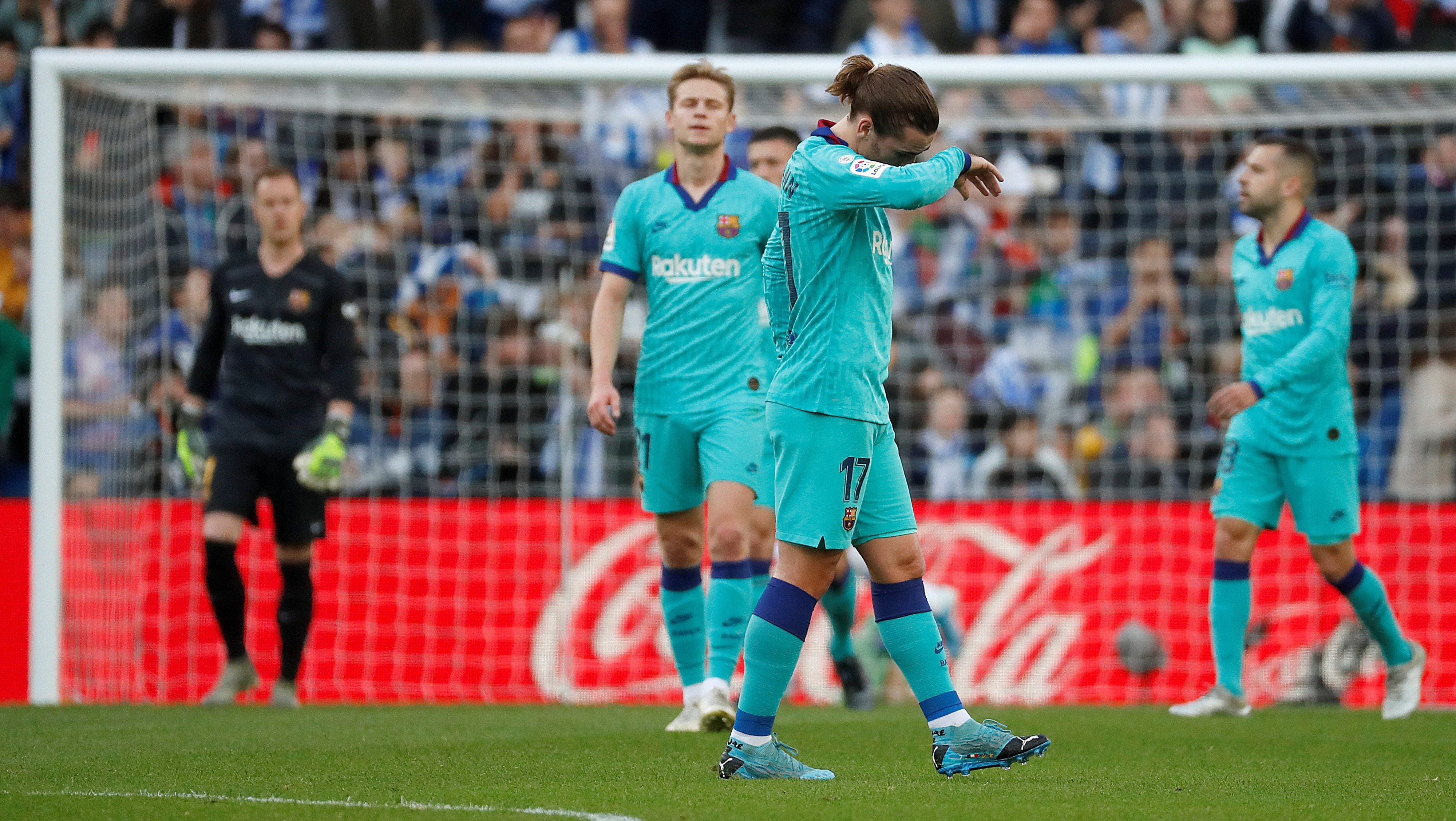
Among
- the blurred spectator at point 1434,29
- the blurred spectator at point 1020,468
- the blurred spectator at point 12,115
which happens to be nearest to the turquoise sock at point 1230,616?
the blurred spectator at point 1020,468

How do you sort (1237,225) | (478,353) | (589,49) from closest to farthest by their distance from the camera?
1. (478,353)
2. (1237,225)
3. (589,49)

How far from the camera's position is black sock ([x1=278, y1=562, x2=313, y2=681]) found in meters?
7.81

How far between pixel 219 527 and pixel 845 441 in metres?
4.17

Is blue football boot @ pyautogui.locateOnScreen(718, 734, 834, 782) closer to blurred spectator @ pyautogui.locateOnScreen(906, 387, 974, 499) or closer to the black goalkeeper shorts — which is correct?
the black goalkeeper shorts

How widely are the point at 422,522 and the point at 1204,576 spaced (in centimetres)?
479

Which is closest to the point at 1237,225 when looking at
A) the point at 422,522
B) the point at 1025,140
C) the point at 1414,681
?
the point at 1025,140

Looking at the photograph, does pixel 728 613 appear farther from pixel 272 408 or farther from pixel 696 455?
pixel 272 408

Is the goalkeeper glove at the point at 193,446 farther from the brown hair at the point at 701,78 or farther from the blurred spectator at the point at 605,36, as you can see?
the blurred spectator at the point at 605,36

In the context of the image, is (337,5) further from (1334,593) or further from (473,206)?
(1334,593)

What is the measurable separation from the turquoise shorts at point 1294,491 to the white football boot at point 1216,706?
802mm

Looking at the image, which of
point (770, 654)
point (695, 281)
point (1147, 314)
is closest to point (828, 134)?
point (770, 654)

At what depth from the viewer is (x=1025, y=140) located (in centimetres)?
1259

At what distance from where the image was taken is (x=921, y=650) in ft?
15.0

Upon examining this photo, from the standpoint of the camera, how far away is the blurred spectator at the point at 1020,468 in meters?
10.6
